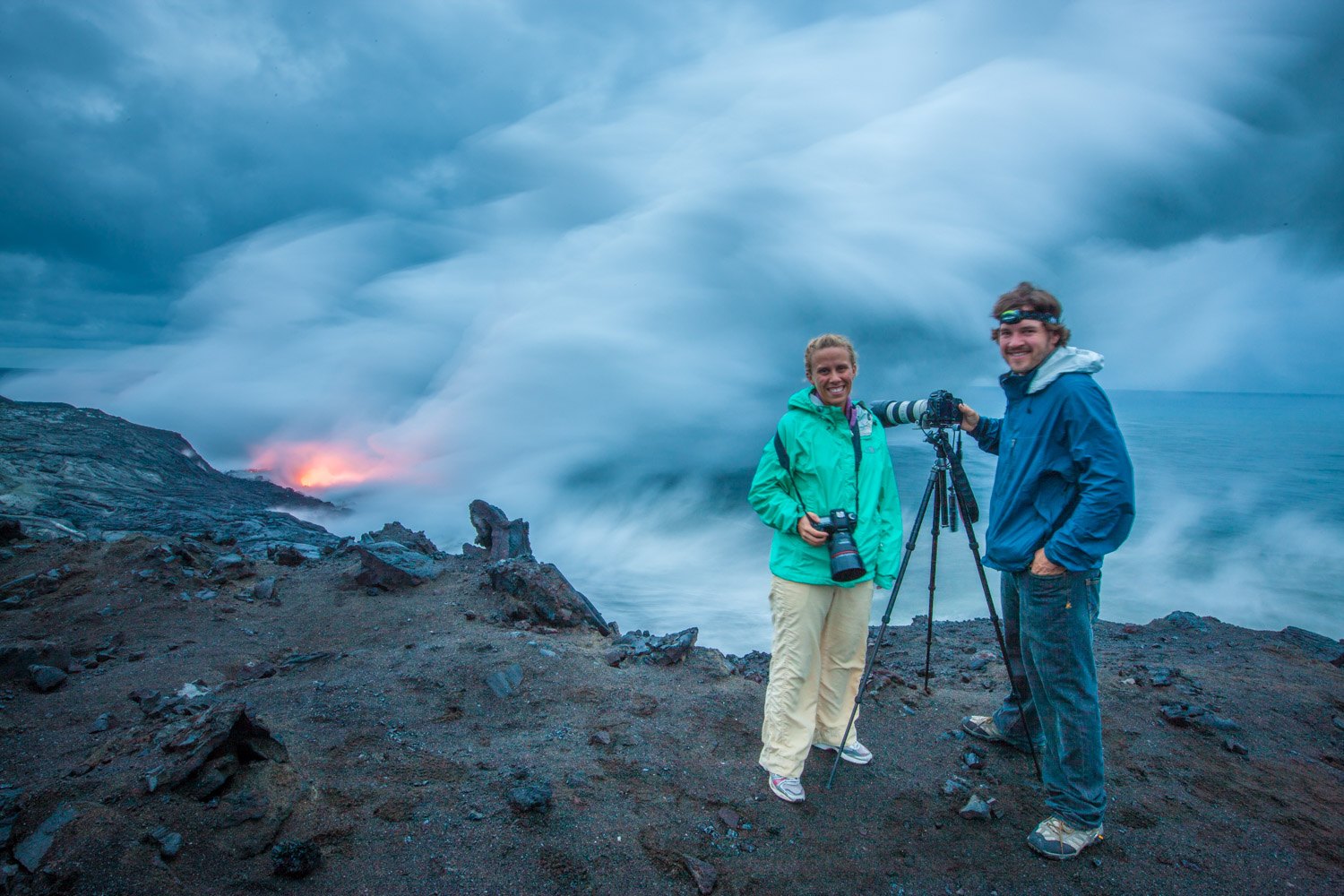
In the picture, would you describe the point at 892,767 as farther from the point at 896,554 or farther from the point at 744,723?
the point at 896,554

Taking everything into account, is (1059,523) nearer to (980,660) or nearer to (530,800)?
(530,800)

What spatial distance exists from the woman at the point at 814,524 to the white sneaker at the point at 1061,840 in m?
1.31

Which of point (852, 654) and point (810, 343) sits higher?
point (810, 343)

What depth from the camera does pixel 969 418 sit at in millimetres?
4152

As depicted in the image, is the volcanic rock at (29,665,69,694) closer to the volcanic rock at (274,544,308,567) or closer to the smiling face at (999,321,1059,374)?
the volcanic rock at (274,544,308,567)

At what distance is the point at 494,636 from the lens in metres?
6.31

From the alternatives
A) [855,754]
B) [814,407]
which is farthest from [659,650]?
[814,407]

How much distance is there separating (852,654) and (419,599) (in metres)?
5.74

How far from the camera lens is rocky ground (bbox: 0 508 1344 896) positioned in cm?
301

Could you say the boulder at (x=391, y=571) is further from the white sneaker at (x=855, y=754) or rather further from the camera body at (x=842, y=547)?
the camera body at (x=842, y=547)

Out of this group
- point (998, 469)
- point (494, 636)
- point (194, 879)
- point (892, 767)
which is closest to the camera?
point (194, 879)

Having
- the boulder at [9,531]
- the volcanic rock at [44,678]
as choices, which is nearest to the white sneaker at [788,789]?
the volcanic rock at [44,678]

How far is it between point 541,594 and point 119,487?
16.3 m

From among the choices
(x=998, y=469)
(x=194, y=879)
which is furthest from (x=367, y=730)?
(x=998, y=469)
